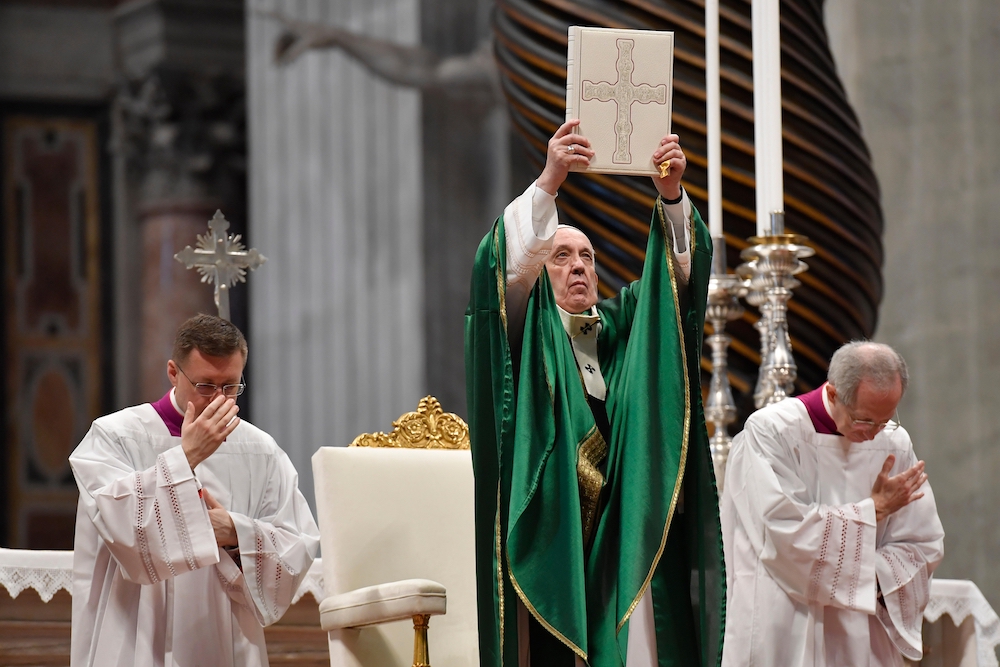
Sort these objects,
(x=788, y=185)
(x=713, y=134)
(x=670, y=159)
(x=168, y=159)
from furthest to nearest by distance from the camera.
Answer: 1. (x=168, y=159)
2. (x=788, y=185)
3. (x=713, y=134)
4. (x=670, y=159)

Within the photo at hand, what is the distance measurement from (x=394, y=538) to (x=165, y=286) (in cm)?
466

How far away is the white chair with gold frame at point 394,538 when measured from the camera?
13.5 ft

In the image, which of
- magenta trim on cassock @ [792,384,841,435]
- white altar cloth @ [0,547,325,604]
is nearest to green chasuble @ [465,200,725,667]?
magenta trim on cassock @ [792,384,841,435]

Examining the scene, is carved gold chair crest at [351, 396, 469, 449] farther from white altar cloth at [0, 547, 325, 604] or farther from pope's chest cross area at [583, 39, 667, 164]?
pope's chest cross area at [583, 39, 667, 164]

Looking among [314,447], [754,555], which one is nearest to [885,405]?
[754,555]

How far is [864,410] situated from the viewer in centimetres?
411

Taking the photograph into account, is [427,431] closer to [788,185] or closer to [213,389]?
[213,389]

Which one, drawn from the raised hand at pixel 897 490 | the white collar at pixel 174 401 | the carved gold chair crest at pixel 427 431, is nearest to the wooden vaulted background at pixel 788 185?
the carved gold chair crest at pixel 427 431

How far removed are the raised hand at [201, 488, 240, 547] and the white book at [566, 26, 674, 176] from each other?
1220 millimetres

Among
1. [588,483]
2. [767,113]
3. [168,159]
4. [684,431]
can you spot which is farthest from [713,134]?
[168,159]

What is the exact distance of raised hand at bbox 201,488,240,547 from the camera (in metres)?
3.81

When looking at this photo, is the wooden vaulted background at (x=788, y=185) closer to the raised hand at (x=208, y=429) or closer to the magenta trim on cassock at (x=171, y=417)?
the magenta trim on cassock at (x=171, y=417)

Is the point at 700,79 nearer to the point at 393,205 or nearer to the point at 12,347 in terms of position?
the point at 393,205

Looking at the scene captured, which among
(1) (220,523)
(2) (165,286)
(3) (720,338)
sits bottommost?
(1) (220,523)
